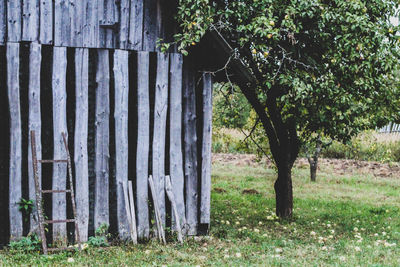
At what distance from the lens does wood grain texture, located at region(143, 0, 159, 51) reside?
23.6ft

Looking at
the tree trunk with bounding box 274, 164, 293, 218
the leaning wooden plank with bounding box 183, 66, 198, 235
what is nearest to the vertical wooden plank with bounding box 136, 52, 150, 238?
the leaning wooden plank with bounding box 183, 66, 198, 235

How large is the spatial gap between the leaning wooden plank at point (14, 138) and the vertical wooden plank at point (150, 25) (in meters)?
1.85

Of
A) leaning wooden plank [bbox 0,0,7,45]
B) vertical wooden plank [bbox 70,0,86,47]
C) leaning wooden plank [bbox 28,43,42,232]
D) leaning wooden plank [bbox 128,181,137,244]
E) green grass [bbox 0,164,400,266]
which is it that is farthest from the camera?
leaning wooden plank [bbox 128,181,137,244]

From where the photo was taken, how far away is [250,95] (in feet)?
28.8

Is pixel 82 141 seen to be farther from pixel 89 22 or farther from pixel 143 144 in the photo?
pixel 89 22

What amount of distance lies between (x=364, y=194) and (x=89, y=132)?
895 cm

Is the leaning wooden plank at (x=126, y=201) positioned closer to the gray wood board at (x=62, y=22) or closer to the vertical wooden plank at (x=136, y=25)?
the vertical wooden plank at (x=136, y=25)

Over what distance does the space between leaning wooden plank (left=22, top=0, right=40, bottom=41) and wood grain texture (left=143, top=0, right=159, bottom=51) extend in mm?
1546

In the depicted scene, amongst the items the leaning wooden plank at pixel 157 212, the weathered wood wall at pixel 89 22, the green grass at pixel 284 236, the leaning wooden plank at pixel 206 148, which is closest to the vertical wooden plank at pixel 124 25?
the weathered wood wall at pixel 89 22

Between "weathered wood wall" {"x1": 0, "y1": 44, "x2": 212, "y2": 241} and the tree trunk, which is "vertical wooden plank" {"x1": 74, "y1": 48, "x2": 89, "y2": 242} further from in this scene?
the tree trunk

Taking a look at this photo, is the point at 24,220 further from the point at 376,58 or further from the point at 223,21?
the point at 376,58

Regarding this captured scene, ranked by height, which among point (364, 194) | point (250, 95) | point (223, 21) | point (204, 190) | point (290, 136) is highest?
point (223, 21)

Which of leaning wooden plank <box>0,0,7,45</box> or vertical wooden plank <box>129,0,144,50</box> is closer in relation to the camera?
leaning wooden plank <box>0,0,7,45</box>

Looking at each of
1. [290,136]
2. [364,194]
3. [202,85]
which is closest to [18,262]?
[202,85]
